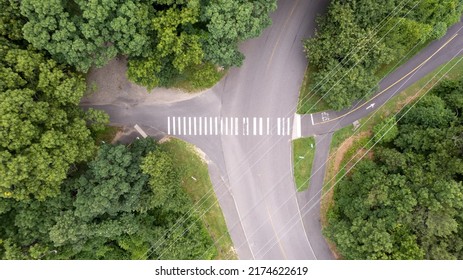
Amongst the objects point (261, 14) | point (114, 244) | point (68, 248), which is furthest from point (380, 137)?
point (68, 248)

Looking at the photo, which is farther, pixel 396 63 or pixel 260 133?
pixel 396 63

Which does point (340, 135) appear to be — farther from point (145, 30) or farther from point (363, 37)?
point (145, 30)

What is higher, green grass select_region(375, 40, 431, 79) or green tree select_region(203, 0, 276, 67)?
green grass select_region(375, 40, 431, 79)

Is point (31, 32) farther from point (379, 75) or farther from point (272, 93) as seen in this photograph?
point (379, 75)

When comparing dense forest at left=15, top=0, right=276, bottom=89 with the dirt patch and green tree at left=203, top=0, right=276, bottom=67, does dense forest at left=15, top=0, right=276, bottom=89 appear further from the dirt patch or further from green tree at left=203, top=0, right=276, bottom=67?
the dirt patch

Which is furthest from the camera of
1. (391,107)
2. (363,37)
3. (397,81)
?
(397,81)

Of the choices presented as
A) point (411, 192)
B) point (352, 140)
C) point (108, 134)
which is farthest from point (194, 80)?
point (411, 192)

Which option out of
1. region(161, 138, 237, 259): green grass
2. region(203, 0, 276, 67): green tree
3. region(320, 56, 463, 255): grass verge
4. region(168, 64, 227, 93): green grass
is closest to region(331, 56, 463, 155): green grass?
region(320, 56, 463, 255): grass verge
